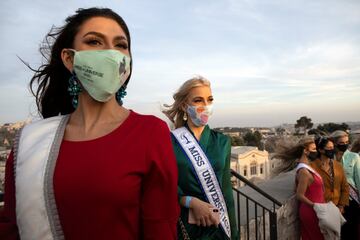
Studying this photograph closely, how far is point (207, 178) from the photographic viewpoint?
2.49m

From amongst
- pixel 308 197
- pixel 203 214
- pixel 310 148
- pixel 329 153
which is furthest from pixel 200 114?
pixel 329 153

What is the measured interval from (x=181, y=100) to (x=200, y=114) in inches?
9.7

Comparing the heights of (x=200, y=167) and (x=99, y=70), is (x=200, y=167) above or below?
below

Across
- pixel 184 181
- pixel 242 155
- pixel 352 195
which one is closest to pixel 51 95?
pixel 184 181

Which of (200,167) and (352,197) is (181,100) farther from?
(352,197)

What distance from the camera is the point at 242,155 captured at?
1567 inches

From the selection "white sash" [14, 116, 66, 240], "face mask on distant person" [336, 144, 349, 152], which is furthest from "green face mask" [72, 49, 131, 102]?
"face mask on distant person" [336, 144, 349, 152]

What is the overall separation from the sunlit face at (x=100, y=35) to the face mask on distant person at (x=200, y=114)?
1.28 m

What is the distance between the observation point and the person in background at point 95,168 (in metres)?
1.20

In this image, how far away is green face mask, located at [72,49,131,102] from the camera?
142cm

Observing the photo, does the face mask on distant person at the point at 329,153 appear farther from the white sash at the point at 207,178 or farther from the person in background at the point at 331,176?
the white sash at the point at 207,178

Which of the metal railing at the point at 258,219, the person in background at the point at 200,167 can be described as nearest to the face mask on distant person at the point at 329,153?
the metal railing at the point at 258,219

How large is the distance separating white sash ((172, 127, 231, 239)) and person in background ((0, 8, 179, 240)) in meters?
1.18

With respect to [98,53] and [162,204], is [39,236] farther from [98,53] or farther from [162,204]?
[98,53]
